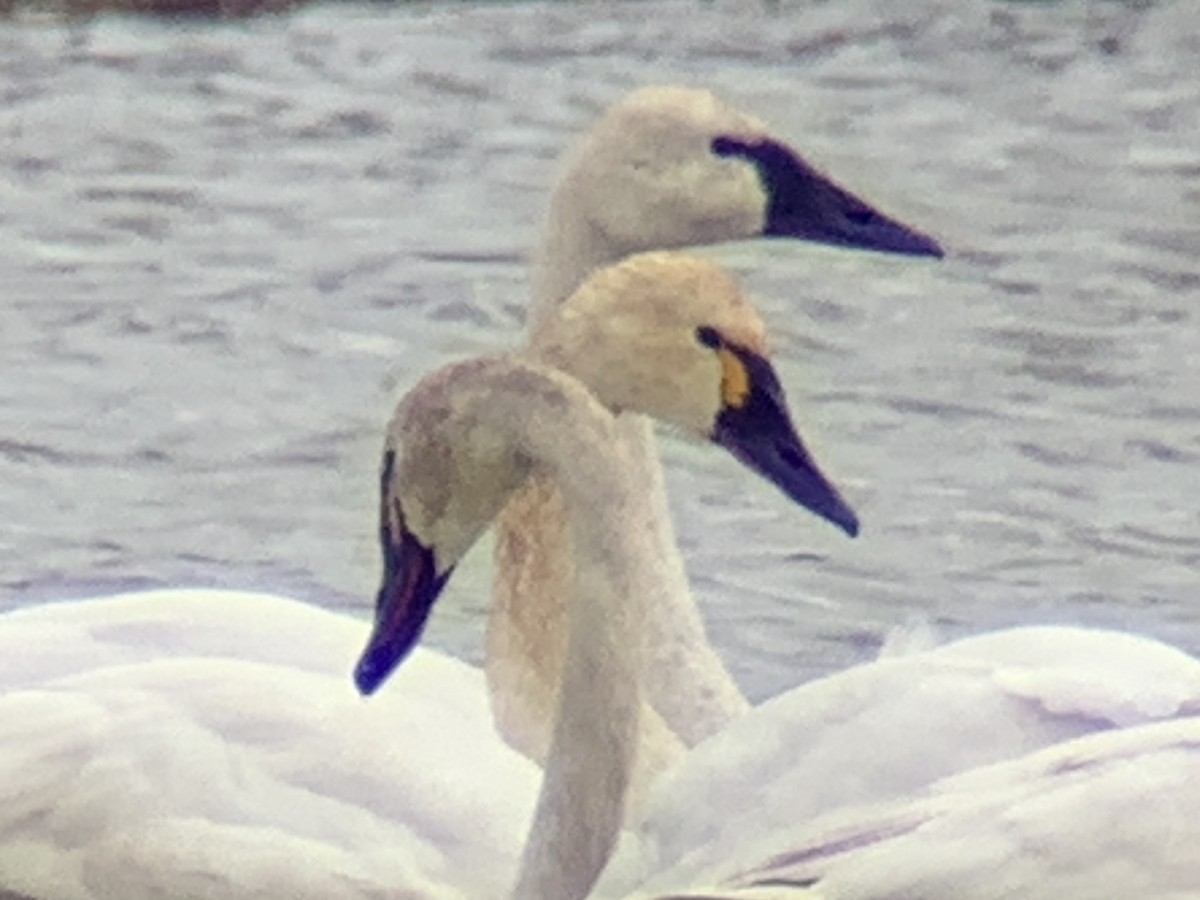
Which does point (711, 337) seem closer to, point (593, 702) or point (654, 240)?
point (593, 702)

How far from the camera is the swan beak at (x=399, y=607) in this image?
144 inches

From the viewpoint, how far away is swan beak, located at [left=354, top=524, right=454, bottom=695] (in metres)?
3.66

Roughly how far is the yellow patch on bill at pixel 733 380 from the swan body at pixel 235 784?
0.40m

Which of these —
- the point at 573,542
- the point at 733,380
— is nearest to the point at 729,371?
the point at 733,380

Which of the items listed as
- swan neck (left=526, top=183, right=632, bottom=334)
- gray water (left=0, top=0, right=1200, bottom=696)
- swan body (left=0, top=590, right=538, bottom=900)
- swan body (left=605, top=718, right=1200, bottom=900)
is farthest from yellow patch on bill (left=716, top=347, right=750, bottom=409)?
gray water (left=0, top=0, right=1200, bottom=696)

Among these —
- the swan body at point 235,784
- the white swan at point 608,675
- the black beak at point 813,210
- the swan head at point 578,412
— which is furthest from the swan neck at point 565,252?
the white swan at point 608,675

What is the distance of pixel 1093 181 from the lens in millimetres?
7730

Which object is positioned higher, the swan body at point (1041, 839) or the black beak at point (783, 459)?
the swan body at point (1041, 839)

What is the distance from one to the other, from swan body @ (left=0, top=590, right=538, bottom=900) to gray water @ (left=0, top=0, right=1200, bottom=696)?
3.65ft

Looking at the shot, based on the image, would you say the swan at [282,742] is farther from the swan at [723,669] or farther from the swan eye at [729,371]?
the swan at [723,669]

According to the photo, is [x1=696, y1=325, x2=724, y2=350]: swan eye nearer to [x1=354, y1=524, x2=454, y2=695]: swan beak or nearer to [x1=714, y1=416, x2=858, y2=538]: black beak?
[x1=714, y1=416, x2=858, y2=538]: black beak

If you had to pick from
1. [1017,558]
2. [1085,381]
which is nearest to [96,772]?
[1017,558]

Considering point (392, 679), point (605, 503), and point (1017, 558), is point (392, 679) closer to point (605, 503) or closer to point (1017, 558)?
point (605, 503)

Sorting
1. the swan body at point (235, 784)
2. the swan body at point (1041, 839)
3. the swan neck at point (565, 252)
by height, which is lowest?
the swan body at point (235, 784)
